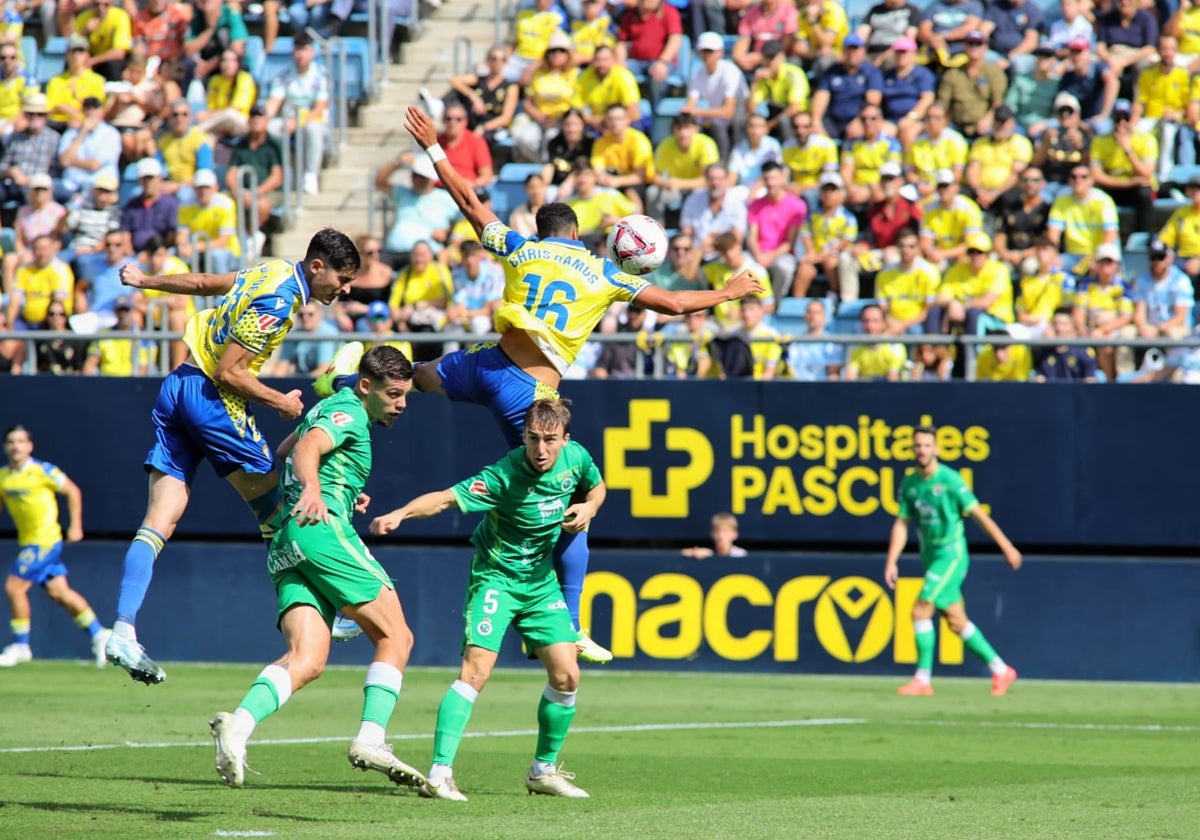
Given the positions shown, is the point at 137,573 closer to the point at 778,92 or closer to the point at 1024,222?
the point at 1024,222

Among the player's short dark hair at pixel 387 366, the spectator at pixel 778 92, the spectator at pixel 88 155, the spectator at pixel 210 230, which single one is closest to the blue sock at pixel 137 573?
the player's short dark hair at pixel 387 366

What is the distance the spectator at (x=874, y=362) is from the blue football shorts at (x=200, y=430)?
28.9ft

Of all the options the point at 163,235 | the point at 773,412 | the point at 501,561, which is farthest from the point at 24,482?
the point at 501,561

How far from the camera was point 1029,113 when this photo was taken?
20141 mm

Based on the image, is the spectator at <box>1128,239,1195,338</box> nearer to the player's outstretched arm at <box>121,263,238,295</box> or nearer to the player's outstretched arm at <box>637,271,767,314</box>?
the player's outstretched arm at <box>637,271,767,314</box>

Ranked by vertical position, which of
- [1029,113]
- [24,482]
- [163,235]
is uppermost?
[1029,113]

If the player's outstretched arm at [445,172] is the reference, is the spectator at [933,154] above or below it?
above

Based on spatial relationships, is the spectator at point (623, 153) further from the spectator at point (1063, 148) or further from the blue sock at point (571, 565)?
the blue sock at point (571, 565)

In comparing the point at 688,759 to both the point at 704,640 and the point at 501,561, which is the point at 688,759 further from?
the point at 704,640

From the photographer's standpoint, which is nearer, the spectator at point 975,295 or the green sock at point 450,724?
the green sock at point 450,724

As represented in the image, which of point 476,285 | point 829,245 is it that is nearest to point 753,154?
point 829,245

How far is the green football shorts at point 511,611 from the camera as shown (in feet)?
27.9

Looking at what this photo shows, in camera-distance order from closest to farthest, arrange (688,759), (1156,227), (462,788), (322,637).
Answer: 1. (322,637)
2. (462,788)
3. (688,759)
4. (1156,227)

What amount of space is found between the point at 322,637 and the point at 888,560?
9.21 m
